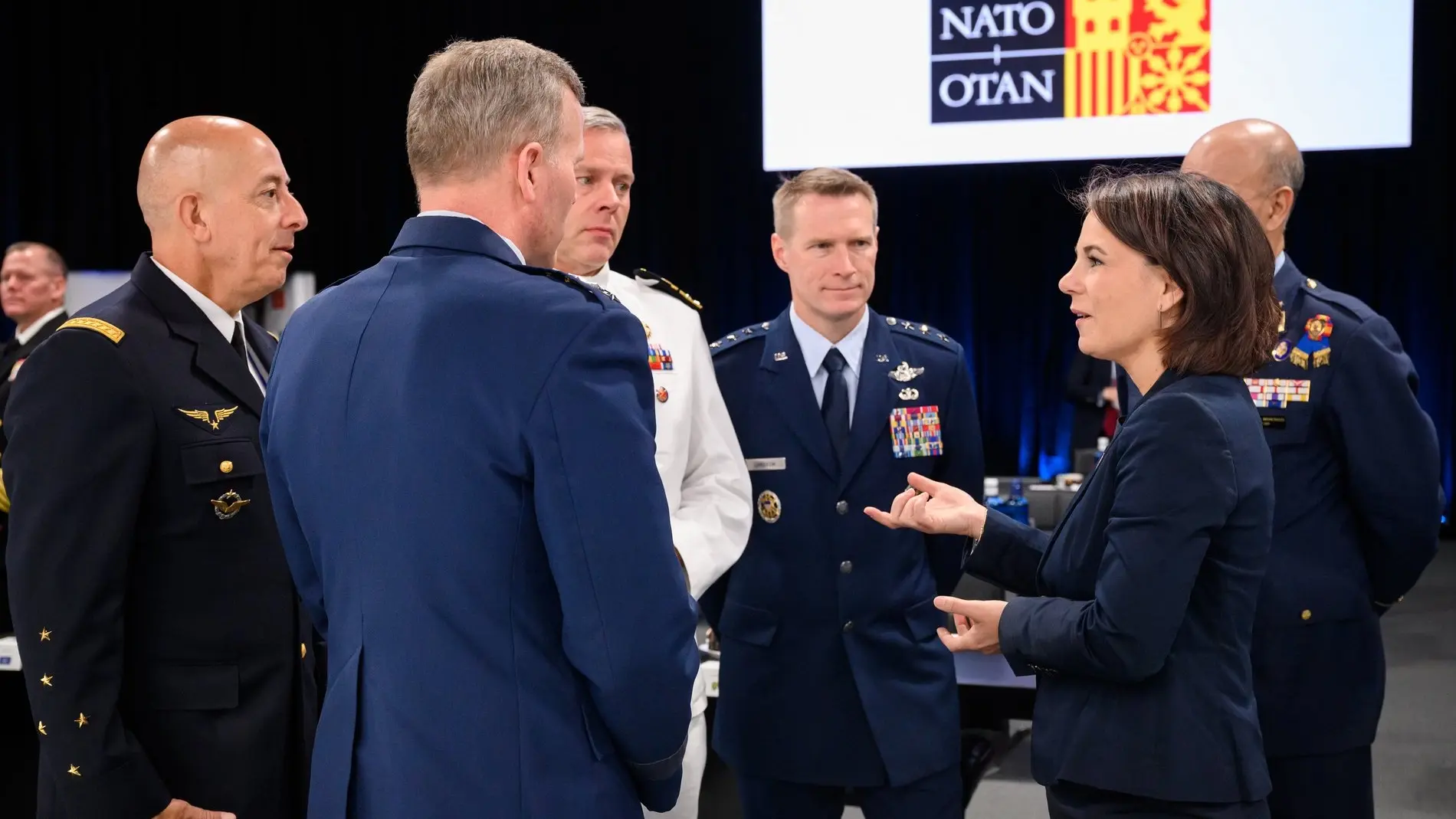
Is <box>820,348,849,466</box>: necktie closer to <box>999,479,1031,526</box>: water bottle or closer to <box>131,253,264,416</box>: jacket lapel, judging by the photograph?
<box>131,253,264,416</box>: jacket lapel

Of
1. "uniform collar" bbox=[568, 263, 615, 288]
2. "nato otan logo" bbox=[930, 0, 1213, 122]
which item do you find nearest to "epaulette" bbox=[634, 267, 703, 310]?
"uniform collar" bbox=[568, 263, 615, 288]

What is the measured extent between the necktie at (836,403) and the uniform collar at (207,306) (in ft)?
3.56

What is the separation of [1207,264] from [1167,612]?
1.51 feet

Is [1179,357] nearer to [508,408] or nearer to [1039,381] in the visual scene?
[508,408]

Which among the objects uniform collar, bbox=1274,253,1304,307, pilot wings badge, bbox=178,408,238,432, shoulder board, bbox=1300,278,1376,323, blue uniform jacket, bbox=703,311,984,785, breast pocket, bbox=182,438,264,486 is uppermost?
uniform collar, bbox=1274,253,1304,307

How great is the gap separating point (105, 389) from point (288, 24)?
27.7 ft

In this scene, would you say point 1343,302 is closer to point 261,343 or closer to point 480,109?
point 480,109

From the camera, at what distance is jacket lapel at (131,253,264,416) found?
75.3 inches

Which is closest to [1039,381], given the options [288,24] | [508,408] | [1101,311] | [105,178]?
[288,24]

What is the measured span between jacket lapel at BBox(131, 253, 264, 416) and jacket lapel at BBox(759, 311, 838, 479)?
959 millimetres

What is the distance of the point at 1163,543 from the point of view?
1515 mm

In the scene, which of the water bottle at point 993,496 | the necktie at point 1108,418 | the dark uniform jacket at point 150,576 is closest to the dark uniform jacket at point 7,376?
the dark uniform jacket at point 150,576

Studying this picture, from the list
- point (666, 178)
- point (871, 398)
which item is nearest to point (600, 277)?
point (871, 398)

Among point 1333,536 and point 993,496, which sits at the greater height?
point 1333,536
